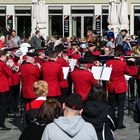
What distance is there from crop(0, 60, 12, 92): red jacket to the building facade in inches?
1214

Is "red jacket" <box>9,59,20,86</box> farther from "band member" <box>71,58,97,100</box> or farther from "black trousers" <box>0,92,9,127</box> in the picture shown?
"band member" <box>71,58,97,100</box>

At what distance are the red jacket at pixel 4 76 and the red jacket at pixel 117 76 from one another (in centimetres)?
223

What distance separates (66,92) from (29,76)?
2.37 metres

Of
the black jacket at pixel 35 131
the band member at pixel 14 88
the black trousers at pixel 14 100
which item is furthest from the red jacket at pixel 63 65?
the black jacket at pixel 35 131

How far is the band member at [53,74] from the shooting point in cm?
1255

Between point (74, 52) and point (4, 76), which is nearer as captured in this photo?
point (4, 76)

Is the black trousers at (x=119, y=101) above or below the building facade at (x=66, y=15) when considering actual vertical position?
below

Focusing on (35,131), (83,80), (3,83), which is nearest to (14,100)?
(3,83)

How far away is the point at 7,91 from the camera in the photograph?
13602 mm

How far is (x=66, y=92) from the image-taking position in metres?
14.9

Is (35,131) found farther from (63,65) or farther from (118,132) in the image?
(63,65)

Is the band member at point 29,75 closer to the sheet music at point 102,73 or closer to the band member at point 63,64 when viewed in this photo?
the band member at point 63,64

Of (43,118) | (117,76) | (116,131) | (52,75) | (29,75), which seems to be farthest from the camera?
(117,76)

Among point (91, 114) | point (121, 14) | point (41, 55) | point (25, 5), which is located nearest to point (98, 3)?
point (25, 5)
